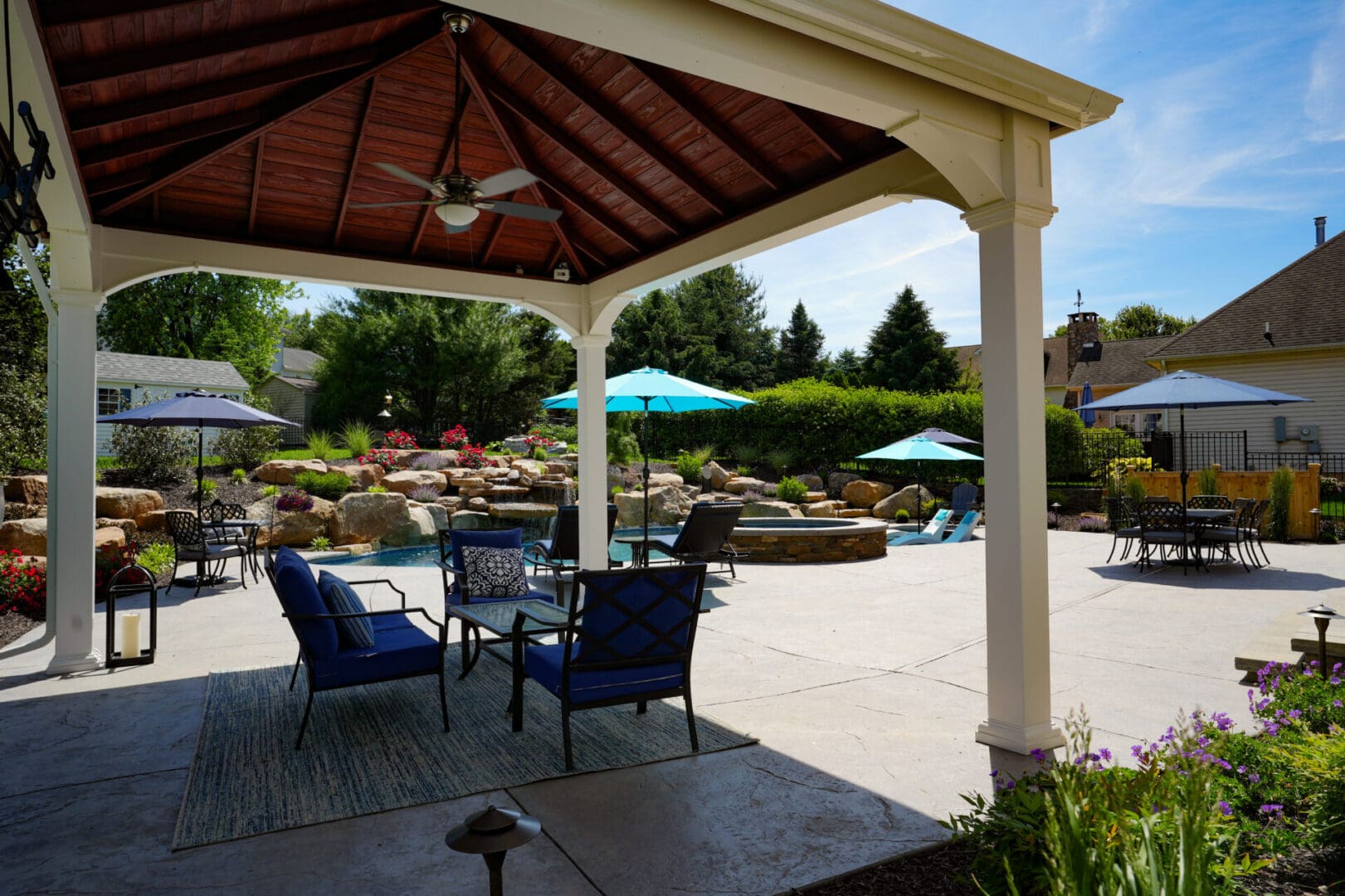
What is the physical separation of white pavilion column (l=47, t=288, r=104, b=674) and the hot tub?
24.7 feet

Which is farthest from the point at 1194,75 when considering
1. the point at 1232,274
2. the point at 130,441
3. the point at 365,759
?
the point at 1232,274

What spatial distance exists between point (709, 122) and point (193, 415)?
716cm

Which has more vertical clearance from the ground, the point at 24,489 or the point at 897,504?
the point at 24,489

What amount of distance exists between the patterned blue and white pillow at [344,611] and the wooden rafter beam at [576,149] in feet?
11.5

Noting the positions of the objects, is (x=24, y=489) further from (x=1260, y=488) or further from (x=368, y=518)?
(x=1260, y=488)

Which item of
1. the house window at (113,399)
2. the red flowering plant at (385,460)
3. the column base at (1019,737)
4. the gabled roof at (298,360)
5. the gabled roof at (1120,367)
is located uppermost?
the gabled roof at (298,360)

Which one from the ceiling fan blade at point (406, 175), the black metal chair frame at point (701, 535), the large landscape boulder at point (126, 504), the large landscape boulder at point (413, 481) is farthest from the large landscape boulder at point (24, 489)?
the ceiling fan blade at point (406, 175)

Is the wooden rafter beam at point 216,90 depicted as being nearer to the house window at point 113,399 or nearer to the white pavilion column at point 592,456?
the white pavilion column at point 592,456

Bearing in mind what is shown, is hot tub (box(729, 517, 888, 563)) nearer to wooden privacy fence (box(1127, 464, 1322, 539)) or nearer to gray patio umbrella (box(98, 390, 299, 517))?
wooden privacy fence (box(1127, 464, 1322, 539))

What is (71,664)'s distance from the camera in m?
5.66

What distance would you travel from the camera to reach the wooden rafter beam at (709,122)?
4938mm

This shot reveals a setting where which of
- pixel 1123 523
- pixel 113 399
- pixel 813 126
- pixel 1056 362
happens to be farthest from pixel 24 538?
pixel 1056 362

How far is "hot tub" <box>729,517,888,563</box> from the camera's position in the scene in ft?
36.4

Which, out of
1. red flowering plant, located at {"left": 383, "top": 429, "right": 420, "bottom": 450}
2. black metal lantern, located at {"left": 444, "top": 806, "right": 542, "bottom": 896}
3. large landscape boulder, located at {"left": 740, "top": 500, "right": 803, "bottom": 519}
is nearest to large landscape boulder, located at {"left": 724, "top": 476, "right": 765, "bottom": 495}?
large landscape boulder, located at {"left": 740, "top": 500, "right": 803, "bottom": 519}
